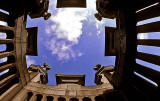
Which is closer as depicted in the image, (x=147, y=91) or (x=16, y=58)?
(x=147, y=91)

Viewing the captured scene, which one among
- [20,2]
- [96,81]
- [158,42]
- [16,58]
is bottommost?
[96,81]

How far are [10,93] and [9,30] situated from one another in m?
6.79

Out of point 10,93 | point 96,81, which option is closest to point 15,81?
point 10,93

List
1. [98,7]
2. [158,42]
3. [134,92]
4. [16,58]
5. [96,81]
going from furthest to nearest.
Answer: [96,81], [98,7], [16,58], [134,92], [158,42]

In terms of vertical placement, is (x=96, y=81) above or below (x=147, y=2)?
below

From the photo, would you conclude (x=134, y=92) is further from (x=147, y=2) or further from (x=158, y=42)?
(x=147, y=2)

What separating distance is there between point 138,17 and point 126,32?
2.22 m

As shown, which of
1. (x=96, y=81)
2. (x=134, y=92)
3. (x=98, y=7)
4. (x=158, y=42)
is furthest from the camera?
(x=96, y=81)

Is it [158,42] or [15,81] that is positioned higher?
[158,42]

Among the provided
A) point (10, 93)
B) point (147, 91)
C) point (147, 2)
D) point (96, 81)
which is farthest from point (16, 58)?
point (147, 2)

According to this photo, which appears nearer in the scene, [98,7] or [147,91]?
[147,91]

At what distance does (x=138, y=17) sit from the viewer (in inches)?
516

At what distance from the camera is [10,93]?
1215 cm

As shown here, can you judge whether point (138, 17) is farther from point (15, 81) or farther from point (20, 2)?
point (15, 81)
